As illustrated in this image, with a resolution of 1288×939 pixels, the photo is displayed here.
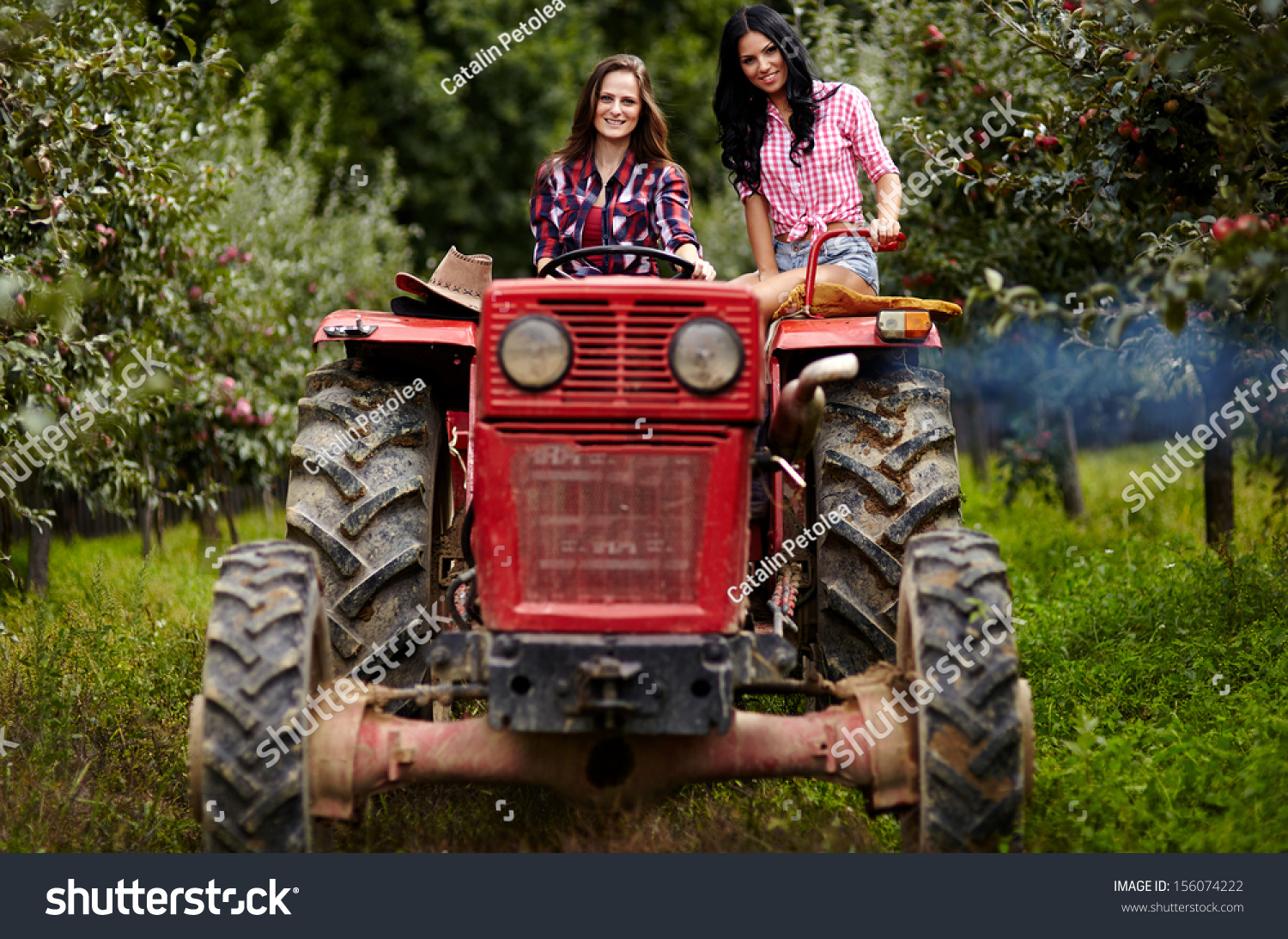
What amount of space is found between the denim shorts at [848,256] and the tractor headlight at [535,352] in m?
1.99

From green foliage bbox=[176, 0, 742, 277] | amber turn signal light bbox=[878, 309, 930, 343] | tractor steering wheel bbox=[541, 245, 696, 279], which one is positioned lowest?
amber turn signal light bbox=[878, 309, 930, 343]

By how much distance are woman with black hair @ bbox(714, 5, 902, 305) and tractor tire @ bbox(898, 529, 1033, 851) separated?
1986 mm

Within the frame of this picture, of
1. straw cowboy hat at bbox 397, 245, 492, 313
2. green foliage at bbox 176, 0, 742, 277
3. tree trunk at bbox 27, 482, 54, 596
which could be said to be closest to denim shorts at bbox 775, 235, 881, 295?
straw cowboy hat at bbox 397, 245, 492, 313

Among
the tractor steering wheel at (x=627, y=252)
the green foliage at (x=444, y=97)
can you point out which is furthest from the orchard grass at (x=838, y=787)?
the green foliage at (x=444, y=97)

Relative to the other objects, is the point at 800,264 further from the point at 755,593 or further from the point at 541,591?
the point at 541,591

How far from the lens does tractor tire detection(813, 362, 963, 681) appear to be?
3.82 m

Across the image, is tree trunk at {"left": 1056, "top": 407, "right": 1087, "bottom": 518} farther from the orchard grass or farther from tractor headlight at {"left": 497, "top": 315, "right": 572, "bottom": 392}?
tractor headlight at {"left": 497, "top": 315, "right": 572, "bottom": 392}

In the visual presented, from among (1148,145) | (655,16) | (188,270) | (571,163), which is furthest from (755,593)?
(655,16)

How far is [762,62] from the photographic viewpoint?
494 cm

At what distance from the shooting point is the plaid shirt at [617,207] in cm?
477

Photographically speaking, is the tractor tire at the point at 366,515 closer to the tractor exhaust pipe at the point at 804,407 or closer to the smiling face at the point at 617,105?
the tractor exhaust pipe at the point at 804,407

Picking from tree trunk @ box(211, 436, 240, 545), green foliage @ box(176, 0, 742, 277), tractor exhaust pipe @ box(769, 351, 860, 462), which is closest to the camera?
tractor exhaust pipe @ box(769, 351, 860, 462)

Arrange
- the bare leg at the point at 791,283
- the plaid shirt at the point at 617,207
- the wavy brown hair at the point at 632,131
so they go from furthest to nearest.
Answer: the wavy brown hair at the point at 632,131
the plaid shirt at the point at 617,207
the bare leg at the point at 791,283

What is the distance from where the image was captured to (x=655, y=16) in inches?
890
